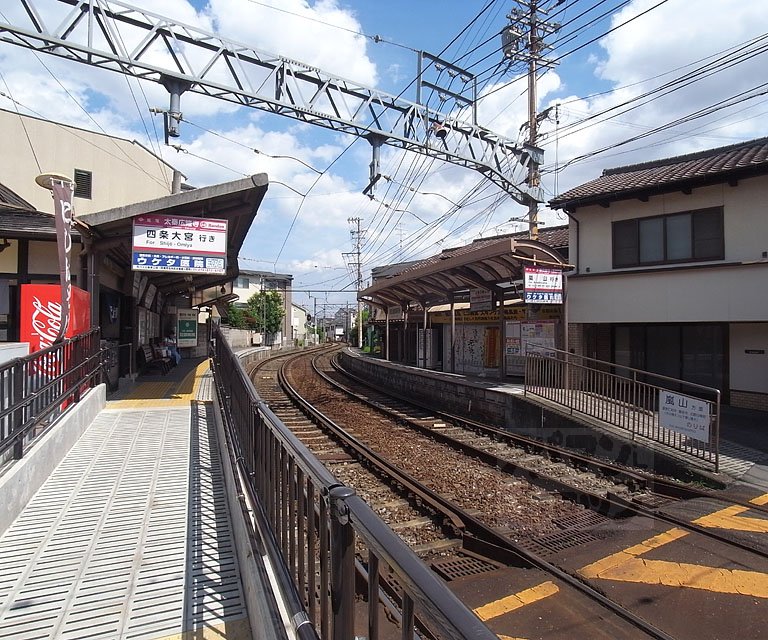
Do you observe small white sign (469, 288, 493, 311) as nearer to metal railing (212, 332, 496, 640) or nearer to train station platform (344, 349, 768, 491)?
train station platform (344, 349, 768, 491)

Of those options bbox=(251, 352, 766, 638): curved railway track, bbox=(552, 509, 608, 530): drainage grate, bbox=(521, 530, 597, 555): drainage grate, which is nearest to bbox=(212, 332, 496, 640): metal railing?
bbox=(251, 352, 766, 638): curved railway track

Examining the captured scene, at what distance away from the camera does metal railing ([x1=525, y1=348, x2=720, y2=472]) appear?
305 inches

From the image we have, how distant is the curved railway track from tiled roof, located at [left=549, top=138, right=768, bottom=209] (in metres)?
6.98

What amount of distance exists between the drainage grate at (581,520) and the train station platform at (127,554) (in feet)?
12.9

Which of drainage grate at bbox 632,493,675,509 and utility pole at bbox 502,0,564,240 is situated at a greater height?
utility pole at bbox 502,0,564,240

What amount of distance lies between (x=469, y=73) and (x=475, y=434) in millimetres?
9027

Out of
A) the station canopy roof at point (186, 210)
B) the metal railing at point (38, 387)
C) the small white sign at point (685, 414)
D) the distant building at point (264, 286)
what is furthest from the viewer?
the distant building at point (264, 286)

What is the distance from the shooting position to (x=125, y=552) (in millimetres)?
3771

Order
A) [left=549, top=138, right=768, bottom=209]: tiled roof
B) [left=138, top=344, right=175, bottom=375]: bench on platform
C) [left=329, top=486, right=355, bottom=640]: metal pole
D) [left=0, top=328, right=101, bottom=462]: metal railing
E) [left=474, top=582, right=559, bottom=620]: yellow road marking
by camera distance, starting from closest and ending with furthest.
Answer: [left=329, top=486, right=355, bottom=640]: metal pole
[left=474, top=582, right=559, bottom=620]: yellow road marking
[left=0, top=328, right=101, bottom=462]: metal railing
[left=549, top=138, right=768, bottom=209]: tiled roof
[left=138, top=344, right=175, bottom=375]: bench on platform

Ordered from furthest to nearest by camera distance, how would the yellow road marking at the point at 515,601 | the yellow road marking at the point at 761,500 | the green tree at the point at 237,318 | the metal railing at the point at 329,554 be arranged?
the green tree at the point at 237,318, the yellow road marking at the point at 761,500, the yellow road marking at the point at 515,601, the metal railing at the point at 329,554

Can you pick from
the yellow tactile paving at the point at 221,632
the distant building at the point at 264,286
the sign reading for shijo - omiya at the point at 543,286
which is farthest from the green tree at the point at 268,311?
the yellow tactile paving at the point at 221,632

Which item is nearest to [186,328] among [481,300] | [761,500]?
[481,300]

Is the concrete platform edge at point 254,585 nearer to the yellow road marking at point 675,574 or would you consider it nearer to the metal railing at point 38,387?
the metal railing at point 38,387

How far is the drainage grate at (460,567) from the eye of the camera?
4.78 meters
